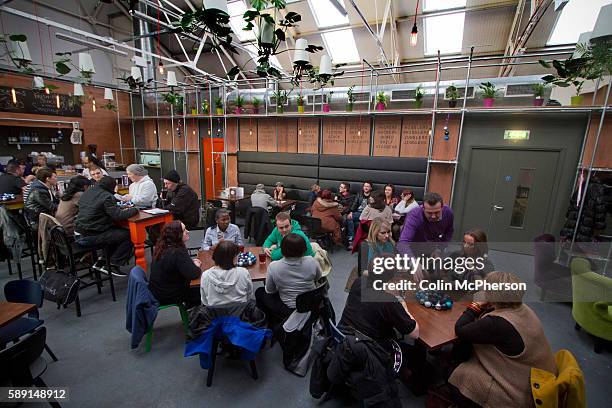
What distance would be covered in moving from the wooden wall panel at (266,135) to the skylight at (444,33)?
17.4ft

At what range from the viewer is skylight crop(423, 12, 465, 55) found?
7906 mm

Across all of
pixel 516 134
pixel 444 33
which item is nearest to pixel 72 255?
pixel 516 134

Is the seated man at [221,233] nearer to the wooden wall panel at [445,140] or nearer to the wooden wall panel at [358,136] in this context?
the wooden wall panel at [358,136]

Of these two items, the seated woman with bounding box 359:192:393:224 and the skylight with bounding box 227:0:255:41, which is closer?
the seated woman with bounding box 359:192:393:224

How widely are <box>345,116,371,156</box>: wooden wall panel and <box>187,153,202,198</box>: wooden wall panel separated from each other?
4.99 metres

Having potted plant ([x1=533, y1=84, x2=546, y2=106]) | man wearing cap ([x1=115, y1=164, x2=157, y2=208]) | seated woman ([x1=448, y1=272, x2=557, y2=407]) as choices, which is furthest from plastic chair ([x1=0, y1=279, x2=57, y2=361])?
potted plant ([x1=533, y1=84, x2=546, y2=106])

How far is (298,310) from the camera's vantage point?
7.59ft

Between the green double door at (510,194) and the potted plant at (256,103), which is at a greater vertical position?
the potted plant at (256,103)

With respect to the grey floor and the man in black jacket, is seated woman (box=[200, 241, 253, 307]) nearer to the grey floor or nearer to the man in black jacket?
the grey floor

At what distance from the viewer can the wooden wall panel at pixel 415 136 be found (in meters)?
6.02

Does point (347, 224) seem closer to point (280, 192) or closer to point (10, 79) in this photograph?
point (280, 192)

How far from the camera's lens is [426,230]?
305 centimetres

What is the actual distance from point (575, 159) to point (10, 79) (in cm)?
1300

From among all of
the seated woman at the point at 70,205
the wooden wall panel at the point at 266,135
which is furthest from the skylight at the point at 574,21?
the seated woman at the point at 70,205
